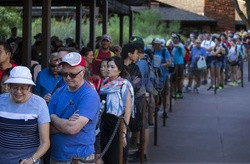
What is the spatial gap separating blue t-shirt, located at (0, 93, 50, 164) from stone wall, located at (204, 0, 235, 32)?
41.1 metres

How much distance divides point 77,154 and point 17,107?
67 cm

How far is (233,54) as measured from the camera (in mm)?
25062

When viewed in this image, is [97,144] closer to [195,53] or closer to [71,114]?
[71,114]

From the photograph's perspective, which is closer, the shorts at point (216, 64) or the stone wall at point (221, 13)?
the shorts at point (216, 64)

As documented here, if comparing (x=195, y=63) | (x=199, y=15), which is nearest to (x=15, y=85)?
(x=195, y=63)

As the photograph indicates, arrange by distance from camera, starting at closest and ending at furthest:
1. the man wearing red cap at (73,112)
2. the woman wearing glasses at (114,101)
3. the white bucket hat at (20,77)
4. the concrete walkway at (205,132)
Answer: the white bucket hat at (20,77)
the man wearing red cap at (73,112)
the woman wearing glasses at (114,101)
the concrete walkway at (205,132)

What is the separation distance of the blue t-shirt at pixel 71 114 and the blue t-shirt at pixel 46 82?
83.3 inches

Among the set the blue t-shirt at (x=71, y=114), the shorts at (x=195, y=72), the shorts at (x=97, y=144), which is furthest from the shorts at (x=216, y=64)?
the blue t-shirt at (x=71, y=114)

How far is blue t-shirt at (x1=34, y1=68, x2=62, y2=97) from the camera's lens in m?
7.92

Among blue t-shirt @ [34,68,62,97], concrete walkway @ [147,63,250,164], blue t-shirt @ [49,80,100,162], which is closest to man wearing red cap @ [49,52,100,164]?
blue t-shirt @ [49,80,100,162]

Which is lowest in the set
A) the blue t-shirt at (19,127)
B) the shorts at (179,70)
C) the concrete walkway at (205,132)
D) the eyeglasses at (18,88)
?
the concrete walkway at (205,132)

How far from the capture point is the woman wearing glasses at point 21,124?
5.43 meters

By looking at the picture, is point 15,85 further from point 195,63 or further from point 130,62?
point 195,63

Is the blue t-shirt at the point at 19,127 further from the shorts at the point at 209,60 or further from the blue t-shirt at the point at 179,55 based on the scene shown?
the shorts at the point at 209,60
